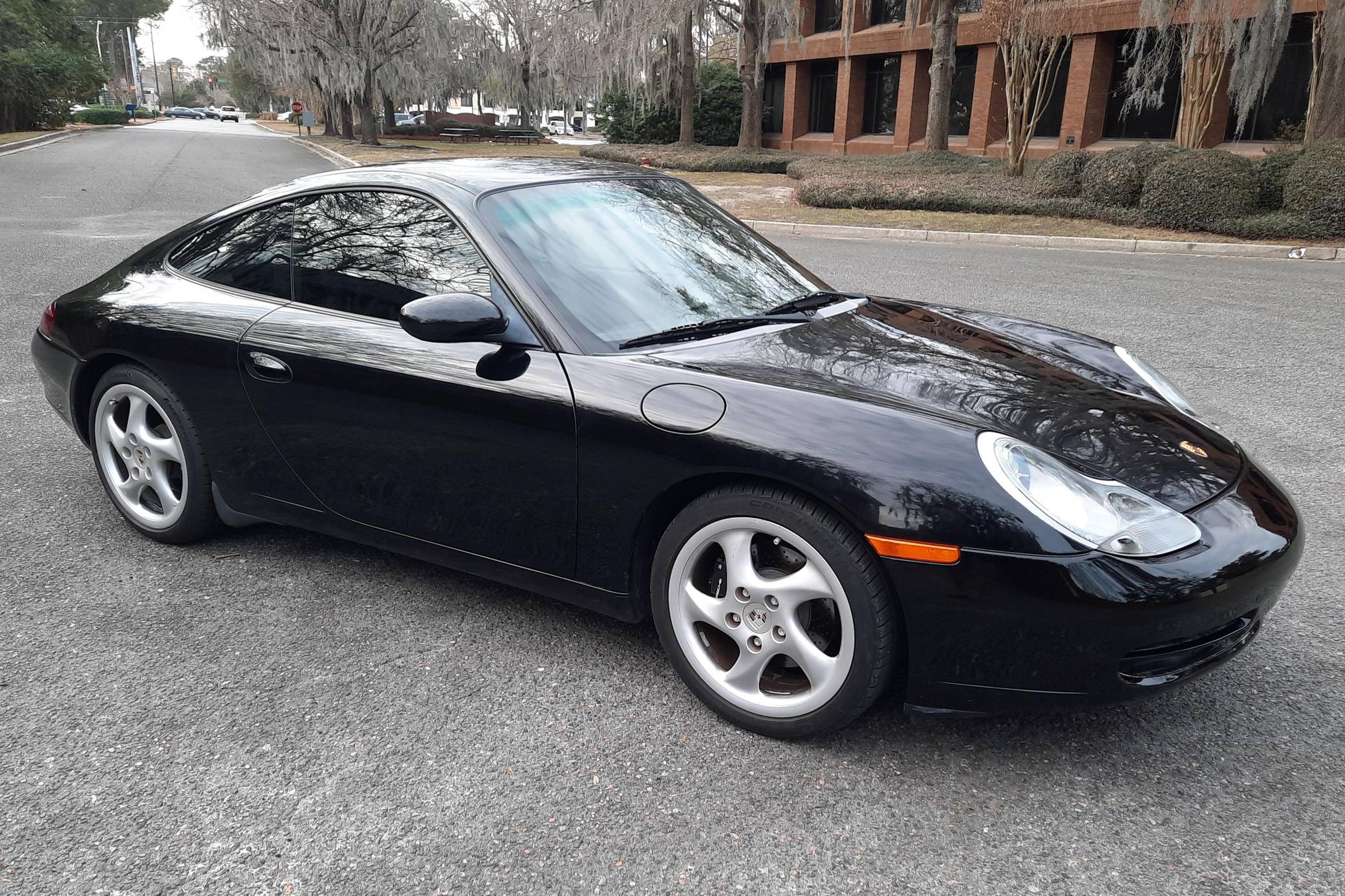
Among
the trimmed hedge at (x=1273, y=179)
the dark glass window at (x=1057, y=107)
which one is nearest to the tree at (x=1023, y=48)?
the trimmed hedge at (x=1273, y=179)

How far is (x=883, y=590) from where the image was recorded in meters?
2.31

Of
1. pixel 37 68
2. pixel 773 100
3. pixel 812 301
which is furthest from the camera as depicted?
pixel 37 68

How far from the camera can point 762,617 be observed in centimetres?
252

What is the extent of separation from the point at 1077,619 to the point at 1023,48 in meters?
19.5

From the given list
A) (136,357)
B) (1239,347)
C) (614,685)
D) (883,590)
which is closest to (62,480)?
(136,357)

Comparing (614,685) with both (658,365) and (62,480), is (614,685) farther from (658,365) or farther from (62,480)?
(62,480)

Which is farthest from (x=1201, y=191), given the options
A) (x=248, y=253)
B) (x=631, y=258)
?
(x=248, y=253)

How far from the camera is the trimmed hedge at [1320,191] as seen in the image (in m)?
13.8


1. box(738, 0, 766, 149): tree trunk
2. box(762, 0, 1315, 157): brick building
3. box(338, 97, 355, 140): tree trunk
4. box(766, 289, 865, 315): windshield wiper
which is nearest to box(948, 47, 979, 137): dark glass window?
box(762, 0, 1315, 157): brick building

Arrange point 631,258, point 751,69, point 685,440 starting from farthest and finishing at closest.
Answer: point 751,69 → point 631,258 → point 685,440

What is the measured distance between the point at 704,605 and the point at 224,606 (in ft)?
5.85

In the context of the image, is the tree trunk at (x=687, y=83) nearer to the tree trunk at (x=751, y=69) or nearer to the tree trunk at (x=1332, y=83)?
the tree trunk at (x=751, y=69)

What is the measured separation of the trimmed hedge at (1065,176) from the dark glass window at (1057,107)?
11.0 meters

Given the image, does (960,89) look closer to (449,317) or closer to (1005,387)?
(1005,387)
